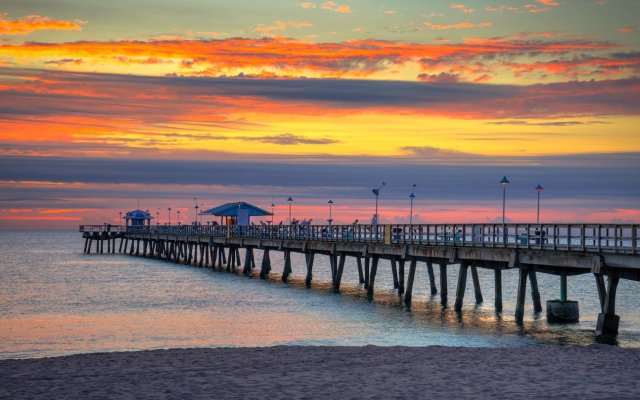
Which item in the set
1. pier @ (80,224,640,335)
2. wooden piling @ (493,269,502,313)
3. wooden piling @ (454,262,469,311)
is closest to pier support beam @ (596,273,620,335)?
pier @ (80,224,640,335)

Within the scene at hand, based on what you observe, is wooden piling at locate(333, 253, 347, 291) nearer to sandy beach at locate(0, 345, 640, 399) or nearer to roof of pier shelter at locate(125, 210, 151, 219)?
sandy beach at locate(0, 345, 640, 399)

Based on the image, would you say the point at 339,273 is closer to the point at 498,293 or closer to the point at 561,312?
the point at 498,293

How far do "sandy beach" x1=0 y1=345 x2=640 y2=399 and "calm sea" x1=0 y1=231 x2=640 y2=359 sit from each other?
6.12 m

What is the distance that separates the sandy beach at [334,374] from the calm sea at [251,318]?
612cm

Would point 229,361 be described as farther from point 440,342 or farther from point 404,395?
point 440,342

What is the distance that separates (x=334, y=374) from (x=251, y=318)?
66.7 ft

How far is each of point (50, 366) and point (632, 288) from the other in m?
52.6

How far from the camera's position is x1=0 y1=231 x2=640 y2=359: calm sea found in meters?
A: 31.7

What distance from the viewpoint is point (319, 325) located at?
36.8 meters

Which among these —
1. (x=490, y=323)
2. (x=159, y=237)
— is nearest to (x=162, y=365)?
(x=490, y=323)

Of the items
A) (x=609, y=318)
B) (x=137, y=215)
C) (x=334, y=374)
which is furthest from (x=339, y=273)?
(x=137, y=215)

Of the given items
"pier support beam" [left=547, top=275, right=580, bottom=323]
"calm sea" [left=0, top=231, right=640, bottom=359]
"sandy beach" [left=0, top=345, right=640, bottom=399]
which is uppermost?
"sandy beach" [left=0, top=345, right=640, bottom=399]

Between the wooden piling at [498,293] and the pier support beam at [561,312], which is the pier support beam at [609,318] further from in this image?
the wooden piling at [498,293]

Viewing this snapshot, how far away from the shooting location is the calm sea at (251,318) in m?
31.7
